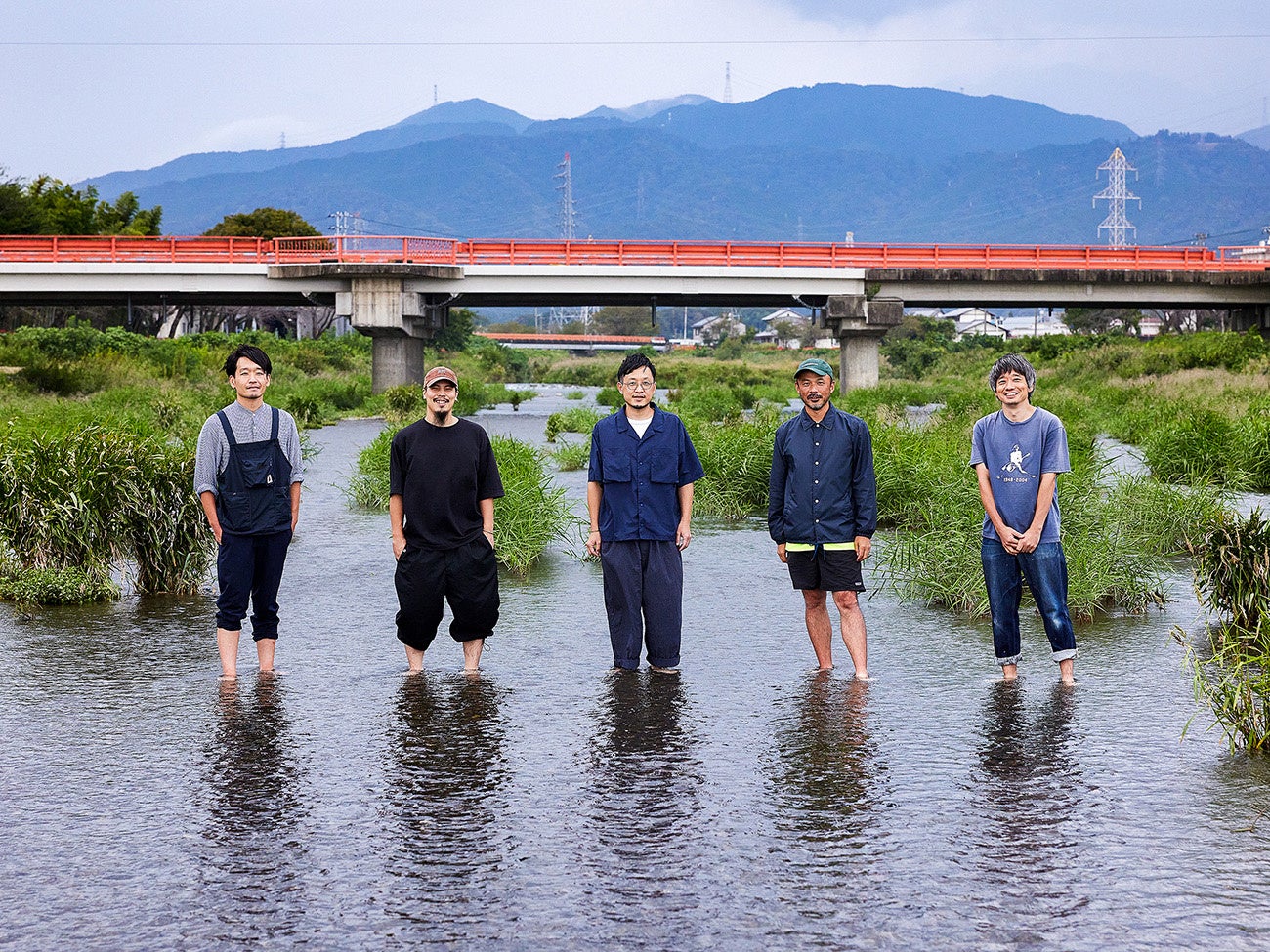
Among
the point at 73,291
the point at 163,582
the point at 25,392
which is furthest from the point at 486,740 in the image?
the point at 73,291

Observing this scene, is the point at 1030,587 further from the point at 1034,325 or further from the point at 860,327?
the point at 1034,325

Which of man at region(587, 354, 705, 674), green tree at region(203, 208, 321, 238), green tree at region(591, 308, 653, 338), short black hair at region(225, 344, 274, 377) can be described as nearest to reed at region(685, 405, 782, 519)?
man at region(587, 354, 705, 674)

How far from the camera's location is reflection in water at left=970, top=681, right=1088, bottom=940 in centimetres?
443

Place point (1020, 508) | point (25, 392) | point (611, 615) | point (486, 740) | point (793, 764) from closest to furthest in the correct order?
point (793, 764) < point (486, 740) < point (1020, 508) < point (611, 615) < point (25, 392)

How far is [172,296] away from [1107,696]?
148 feet

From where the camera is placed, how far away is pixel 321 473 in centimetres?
2262

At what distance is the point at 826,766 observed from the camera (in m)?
6.03

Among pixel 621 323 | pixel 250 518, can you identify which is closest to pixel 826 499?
pixel 250 518

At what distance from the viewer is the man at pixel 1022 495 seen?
7207mm

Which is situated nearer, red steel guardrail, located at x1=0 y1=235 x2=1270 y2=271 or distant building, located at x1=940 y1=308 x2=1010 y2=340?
red steel guardrail, located at x1=0 y1=235 x2=1270 y2=271

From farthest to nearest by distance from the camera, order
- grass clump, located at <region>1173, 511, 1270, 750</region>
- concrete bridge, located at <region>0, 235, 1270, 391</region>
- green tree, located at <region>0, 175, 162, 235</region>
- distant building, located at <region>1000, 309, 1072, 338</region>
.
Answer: distant building, located at <region>1000, 309, 1072, 338</region> < green tree, located at <region>0, 175, 162, 235</region> < concrete bridge, located at <region>0, 235, 1270, 391</region> < grass clump, located at <region>1173, 511, 1270, 750</region>

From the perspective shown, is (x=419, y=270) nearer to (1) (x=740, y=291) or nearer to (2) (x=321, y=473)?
(1) (x=740, y=291)

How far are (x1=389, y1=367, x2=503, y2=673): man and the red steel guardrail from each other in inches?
1463

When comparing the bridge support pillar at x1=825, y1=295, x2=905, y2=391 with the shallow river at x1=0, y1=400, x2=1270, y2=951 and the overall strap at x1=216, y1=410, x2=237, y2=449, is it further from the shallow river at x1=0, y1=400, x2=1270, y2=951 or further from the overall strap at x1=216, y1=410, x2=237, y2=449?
the overall strap at x1=216, y1=410, x2=237, y2=449
